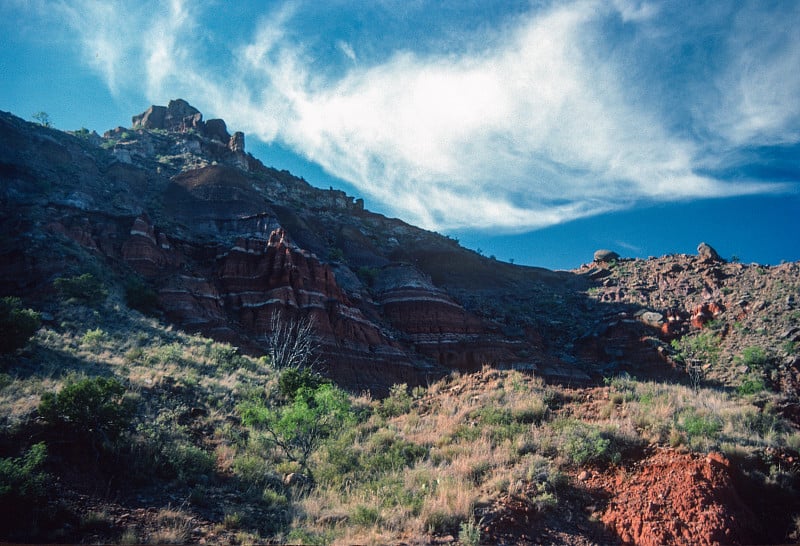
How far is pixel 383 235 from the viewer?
60781 mm

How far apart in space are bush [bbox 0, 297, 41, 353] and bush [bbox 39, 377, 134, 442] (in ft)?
18.5

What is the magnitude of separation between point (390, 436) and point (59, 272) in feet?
78.9

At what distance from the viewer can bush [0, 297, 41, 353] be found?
11.5 metres

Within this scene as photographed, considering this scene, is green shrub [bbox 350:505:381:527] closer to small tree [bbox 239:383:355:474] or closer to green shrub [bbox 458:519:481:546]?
green shrub [bbox 458:519:481:546]

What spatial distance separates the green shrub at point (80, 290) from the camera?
21.2 metres

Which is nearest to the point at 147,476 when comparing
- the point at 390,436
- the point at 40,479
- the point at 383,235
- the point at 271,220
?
the point at 40,479

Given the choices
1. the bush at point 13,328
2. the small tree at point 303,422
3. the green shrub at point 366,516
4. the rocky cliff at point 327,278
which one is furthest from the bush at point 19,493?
the rocky cliff at point 327,278

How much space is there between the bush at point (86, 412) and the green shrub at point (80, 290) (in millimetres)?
16277

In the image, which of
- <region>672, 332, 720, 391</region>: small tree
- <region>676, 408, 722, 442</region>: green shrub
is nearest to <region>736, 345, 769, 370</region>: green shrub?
<region>672, 332, 720, 391</region>: small tree

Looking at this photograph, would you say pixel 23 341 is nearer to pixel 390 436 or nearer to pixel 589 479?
pixel 390 436

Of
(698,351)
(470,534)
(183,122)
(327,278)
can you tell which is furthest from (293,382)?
(183,122)

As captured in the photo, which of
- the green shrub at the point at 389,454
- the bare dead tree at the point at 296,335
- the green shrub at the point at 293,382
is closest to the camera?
the green shrub at the point at 389,454

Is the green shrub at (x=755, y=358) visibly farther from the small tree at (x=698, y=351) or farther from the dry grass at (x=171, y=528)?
the dry grass at (x=171, y=528)

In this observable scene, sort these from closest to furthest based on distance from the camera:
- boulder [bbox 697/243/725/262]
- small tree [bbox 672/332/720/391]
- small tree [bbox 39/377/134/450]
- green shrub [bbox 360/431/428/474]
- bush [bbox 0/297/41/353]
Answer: small tree [bbox 39/377/134/450] < green shrub [bbox 360/431/428/474] < bush [bbox 0/297/41/353] < small tree [bbox 672/332/720/391] < boulder [bbox 697/243/725/262]
